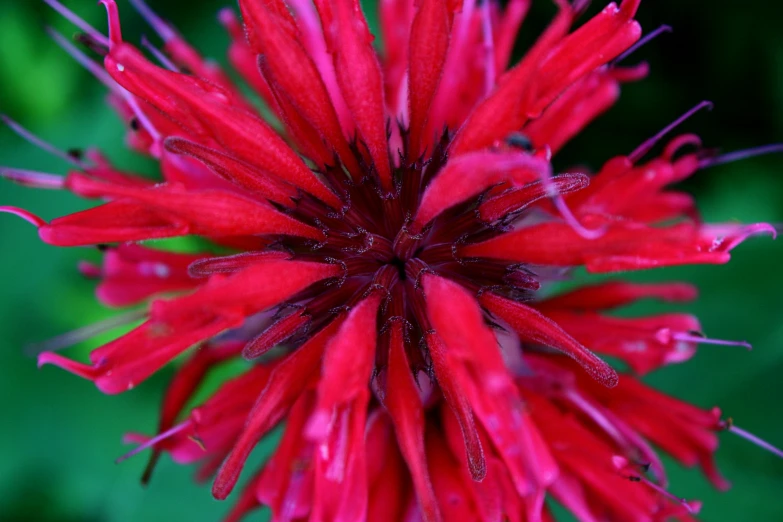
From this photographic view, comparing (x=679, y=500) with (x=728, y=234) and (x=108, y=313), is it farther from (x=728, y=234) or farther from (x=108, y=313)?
(x=108, y=313)

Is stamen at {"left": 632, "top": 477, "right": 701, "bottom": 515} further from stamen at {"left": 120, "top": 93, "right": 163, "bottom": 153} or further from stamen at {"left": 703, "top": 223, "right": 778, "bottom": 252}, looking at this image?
stamen at {"left": 120, "top": 93, "right": 163, "bottom": 153}

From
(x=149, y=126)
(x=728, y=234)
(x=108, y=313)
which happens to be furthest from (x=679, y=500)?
(x=108, y=313)

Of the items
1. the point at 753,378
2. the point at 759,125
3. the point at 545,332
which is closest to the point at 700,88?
the point at 759,125

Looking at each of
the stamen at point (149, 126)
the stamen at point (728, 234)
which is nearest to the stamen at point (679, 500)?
the stamen at point (728, 234)

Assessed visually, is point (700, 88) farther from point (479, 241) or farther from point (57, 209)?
point (57, 209)

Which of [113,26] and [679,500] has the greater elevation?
[113,26]

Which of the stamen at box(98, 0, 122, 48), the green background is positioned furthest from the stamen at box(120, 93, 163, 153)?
the green background

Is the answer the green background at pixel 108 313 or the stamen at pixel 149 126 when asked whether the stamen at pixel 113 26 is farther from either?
the green background at pixel 108 313

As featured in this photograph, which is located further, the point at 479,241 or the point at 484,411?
the point at 479,241
